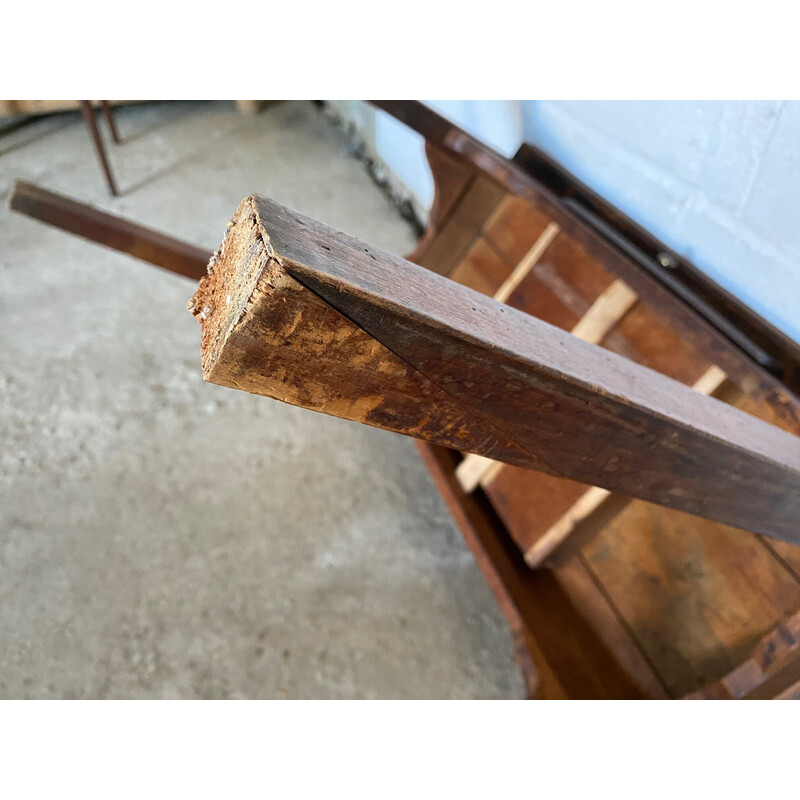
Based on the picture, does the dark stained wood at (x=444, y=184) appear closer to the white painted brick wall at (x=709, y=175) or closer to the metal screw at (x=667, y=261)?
the white painted brick wall at (x=709, y=175)

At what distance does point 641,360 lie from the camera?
147 cm

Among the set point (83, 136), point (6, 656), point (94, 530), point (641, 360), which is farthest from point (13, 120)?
point (641, 360)

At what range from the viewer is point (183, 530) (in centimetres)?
194

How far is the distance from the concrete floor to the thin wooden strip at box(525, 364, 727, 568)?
1.27 feet

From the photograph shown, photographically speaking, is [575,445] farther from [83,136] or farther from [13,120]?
[13,120]

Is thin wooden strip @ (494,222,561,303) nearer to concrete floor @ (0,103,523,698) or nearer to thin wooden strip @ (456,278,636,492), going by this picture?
thin wooden strip @ (456,278,636,492)

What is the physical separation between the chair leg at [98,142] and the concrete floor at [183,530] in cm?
52

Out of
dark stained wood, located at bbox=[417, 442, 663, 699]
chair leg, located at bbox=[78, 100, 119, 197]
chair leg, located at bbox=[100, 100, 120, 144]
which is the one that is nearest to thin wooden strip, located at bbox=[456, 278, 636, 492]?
dark stained wood, located at bbox=[417, 442, 663, 699]

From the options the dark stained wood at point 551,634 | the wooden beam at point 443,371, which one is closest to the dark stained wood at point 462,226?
the dark stained wood at point 551,634

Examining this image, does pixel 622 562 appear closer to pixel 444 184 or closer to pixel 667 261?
pixel 667 261

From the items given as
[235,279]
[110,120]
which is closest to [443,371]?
[235,279]

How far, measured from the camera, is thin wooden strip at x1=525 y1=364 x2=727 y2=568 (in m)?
1.50

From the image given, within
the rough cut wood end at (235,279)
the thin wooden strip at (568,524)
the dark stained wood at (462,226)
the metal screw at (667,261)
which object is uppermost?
the metal screw at (667,261)

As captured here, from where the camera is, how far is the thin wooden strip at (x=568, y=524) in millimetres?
1505
